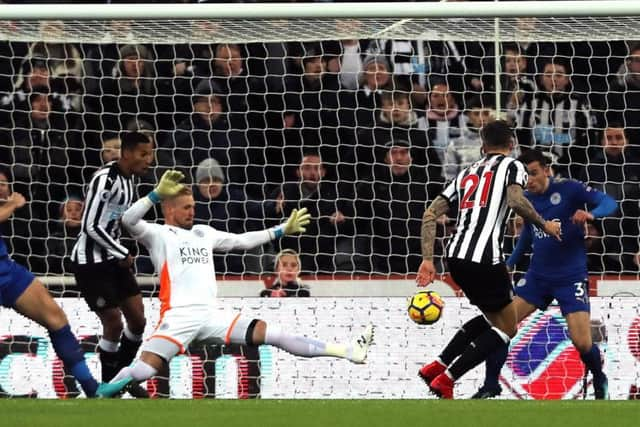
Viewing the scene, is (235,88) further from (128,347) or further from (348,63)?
(128,347)

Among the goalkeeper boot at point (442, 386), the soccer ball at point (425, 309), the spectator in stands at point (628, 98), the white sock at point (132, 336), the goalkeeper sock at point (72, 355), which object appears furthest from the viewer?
the spectator in stands at point (628, 98)

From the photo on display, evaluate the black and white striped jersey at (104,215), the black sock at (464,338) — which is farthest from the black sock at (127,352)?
the black sock at (464,338)

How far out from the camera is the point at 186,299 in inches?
355

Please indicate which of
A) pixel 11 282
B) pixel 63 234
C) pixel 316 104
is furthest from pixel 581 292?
pixel 63 234

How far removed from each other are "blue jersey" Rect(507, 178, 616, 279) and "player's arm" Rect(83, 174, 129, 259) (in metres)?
2.89

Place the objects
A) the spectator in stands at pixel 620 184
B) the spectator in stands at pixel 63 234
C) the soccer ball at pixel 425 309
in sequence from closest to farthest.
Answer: the soccer ball at pixel 425 309
the spectator in stands at pixel 620 184
the spectator in stands at pixel 63 234

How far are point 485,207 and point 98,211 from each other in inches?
104

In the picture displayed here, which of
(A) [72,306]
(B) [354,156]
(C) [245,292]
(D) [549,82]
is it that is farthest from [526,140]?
(A) [72,306]

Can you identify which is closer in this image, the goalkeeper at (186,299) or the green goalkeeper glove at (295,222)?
the goalkeeper at (186,299)

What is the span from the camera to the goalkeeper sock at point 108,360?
395 inches

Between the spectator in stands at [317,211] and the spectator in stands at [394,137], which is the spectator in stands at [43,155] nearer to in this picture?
the spectator in stands at [317,211]

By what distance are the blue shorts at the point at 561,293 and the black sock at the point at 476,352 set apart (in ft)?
3.01

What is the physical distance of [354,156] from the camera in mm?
11891

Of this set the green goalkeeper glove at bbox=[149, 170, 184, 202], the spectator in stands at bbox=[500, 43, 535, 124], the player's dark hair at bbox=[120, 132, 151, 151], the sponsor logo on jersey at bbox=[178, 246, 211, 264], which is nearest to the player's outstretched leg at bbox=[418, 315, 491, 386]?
the sponsor logo on jersey at bbox=[178, 246, 211, 264]
